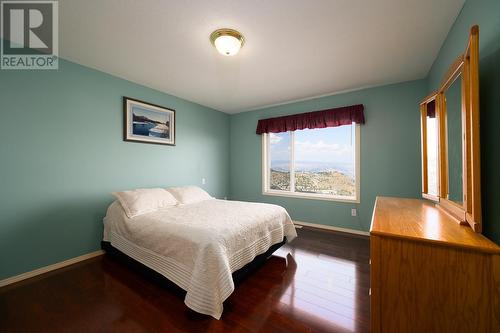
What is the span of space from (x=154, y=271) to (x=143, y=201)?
941 mm

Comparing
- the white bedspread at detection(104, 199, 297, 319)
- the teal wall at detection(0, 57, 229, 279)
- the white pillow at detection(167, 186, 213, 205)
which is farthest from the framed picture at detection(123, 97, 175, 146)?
the white bedspread at detection(104, 199, 297, 319)

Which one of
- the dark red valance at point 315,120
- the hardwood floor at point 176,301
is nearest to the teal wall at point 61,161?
the hardwood floor at point 176,301

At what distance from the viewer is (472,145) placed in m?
1.04

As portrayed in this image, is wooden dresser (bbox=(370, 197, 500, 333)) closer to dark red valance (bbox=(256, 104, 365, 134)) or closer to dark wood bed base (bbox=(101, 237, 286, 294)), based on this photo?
dark wood bed base (bbox=(101, 237, 286, 294))

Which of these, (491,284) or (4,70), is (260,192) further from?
(4,70)

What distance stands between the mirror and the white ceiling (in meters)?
0.76

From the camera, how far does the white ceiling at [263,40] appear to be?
A: 1585mm

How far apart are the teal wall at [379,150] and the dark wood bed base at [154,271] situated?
60.8 inches

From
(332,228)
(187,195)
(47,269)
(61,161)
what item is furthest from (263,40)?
(47,269)

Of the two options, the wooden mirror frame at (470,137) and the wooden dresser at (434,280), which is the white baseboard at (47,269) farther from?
the wooden mirror frame at (470,137)

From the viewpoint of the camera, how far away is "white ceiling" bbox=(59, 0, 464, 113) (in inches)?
62.4

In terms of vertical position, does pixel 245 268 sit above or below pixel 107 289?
above

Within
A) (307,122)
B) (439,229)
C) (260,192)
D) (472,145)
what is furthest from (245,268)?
(307,122)

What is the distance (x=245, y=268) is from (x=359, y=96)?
3.23 m
